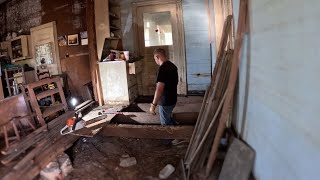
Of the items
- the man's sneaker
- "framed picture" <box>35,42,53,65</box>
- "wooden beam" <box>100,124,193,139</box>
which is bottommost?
the man's sneaker

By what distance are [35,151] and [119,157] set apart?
100 cm

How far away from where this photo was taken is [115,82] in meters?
5.33

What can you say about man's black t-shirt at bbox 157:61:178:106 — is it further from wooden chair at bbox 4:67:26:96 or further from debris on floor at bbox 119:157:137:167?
wooden chair at bbox 4:67:26:96

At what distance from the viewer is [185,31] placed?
5.82 metres

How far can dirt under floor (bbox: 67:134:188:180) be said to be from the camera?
112 inches

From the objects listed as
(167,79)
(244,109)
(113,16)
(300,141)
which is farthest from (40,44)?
(300,141)

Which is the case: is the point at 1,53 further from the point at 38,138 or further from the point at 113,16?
the point at 38,138

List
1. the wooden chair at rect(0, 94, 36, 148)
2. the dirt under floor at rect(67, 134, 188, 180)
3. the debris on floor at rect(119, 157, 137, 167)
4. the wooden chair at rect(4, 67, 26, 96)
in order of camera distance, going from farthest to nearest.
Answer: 1. the wooden chair at rect(4, 67, 26, 96)
2. the wooden chair at rect(0, 94, 36, 148)
3. the debris on floor at rect(119, 157, 137, 167)
4. the dirt under floor at rect(67, 134, 188, 180)

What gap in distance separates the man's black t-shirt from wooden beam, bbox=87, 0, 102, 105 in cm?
227

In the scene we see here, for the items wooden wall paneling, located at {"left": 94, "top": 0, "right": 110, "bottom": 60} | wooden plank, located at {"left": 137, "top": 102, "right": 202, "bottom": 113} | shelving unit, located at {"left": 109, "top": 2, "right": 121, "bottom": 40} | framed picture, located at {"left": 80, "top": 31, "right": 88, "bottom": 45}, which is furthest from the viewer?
framed picture, located at {"left": 80, "top": 31, "right": 88, "bottom": 45}

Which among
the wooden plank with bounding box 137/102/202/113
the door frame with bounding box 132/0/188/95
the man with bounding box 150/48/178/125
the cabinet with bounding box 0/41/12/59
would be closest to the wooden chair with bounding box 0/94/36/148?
the man with bounding box 150/48/178/125

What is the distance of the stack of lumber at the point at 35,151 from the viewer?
2.65m

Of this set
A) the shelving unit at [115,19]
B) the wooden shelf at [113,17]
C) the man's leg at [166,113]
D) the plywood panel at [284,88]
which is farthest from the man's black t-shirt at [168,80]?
the shelving unit at [115,19]

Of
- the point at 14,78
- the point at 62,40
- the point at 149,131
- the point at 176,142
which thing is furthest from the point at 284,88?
the point at 14,78
